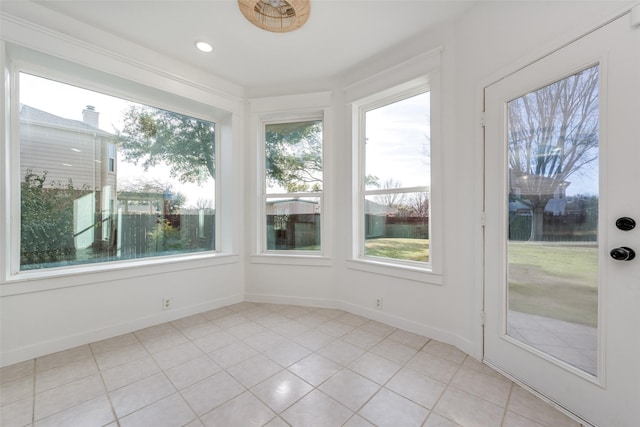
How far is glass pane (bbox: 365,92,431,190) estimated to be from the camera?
254cm

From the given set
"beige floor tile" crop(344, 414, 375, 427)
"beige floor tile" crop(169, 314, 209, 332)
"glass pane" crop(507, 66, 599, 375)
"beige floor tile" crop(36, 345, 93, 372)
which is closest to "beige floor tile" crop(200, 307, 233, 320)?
"beige floor tile" crop(169, 314, 209, 332)

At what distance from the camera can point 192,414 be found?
4.77ft

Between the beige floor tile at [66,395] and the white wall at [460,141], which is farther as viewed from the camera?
the white wall at [460,141]

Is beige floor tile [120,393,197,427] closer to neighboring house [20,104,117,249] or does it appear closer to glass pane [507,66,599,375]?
neighboring house [20,104,117,249]

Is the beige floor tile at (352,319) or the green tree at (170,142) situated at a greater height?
the green tree at (170,142)

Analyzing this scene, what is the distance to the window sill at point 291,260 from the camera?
3.15m

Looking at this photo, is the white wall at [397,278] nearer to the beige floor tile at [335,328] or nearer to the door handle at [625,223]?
the beige floor tile at [335,328]

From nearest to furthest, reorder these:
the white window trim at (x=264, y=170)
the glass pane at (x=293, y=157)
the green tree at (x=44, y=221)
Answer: the green tree at (x=44, y=221)
the white window trim at (x=264, y=170)
the glass pane at (x=293, y=157)

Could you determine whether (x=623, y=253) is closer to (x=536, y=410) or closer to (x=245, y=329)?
(x=536, y=410)

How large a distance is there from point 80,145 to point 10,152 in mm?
470

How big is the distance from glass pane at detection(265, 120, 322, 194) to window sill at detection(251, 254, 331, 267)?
0.85 metres

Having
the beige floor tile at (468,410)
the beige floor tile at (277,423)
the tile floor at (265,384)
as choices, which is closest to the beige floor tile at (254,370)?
the tile floor at (265,384)

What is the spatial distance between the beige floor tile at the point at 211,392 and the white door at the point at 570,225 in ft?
6.20

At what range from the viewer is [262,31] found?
229 centimetres
